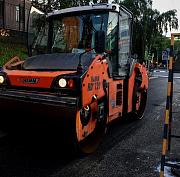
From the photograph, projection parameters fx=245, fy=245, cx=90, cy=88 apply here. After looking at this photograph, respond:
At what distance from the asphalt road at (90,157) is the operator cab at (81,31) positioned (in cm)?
144

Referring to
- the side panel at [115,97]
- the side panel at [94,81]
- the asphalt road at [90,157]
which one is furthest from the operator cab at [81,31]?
the asphalt road at [90,157]

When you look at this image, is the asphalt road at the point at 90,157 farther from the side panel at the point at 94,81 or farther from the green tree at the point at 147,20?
the green tree at the point at 147,20

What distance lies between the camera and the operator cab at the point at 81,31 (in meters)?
4.75

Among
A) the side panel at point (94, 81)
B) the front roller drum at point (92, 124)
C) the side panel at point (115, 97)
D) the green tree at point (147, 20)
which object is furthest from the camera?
the green tree at point (147, 20)

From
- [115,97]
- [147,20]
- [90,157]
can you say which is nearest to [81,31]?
[115,97]

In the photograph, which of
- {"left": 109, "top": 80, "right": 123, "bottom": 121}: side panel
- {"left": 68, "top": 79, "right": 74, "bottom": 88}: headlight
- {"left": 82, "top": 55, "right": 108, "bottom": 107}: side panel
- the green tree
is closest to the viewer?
{"left": 68, "top": 79, "right": 74, "bottom": 88}: headlight

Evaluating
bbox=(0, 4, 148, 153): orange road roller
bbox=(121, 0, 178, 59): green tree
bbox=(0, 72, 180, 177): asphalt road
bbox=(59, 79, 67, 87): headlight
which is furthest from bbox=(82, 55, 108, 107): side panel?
bbox=(121, 0, 178, 59): green tree

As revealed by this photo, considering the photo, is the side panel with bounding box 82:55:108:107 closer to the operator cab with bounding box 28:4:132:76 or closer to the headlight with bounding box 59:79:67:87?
the headlight with bounding box 59:79:67:87

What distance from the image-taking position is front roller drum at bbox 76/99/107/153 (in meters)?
3.88

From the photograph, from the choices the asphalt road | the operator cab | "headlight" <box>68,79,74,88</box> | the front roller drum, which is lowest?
the asphalt road

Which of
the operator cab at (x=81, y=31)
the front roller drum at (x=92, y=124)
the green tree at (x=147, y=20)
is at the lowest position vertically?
the front roller drum at (x=92, y=124)

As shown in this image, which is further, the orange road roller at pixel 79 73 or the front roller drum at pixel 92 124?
the front roller drum at pixel 92 124

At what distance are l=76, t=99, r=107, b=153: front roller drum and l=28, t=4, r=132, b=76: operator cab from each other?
101 centimetres

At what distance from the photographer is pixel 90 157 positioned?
3.92 metres
